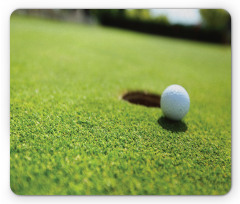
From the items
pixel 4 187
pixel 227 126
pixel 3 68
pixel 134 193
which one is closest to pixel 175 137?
pixel 134 193

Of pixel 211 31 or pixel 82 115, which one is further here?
pixel 211 31

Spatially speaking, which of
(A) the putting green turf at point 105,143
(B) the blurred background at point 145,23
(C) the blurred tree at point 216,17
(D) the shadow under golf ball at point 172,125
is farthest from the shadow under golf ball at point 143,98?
(B) the blurred background at point 145,23

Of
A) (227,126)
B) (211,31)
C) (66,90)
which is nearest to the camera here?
(227,126)

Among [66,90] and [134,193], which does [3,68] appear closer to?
[66,90]

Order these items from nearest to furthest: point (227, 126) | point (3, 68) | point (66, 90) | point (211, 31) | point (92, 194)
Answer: point (92, 194) → point (3, 68) → point (227, 126) → point (66, 90) → point (211, 31)

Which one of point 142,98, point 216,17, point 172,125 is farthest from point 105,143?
point 216,17

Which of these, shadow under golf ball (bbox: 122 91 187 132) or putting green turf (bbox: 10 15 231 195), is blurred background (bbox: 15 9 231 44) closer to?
shadow under golf ball (bbox: 122 91 187 132)

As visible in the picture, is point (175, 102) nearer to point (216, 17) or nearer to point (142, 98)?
point (142, 98)
